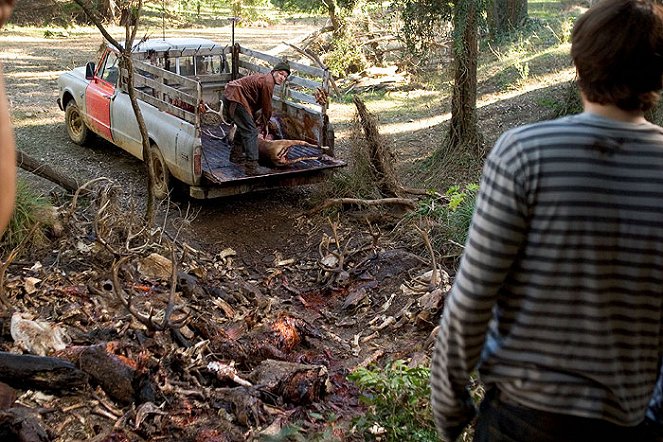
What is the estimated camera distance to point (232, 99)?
10.8 m

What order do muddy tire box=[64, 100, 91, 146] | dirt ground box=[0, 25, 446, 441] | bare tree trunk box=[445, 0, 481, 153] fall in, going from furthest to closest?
1. muddy tire box=[64, 100, 91, 146]
2. bare tree trunk box=[445, 0, 481, 153]
3. dirt ground box=[0, 25, 446, 441]

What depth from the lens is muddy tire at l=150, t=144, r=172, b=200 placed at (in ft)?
35.6

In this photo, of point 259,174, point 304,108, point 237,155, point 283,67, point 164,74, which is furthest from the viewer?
point 304,108

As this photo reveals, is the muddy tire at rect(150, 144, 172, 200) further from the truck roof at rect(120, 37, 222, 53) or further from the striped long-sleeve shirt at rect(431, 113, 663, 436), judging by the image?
the striped long-sleeve shirt at rect(431, 113, 663, 436)

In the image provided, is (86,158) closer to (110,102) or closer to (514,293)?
(110,102)

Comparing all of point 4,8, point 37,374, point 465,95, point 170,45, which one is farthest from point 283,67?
point 4,8

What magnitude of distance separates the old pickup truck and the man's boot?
0.28 feet

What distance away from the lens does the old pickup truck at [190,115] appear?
1030cm

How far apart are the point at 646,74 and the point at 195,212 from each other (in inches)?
361

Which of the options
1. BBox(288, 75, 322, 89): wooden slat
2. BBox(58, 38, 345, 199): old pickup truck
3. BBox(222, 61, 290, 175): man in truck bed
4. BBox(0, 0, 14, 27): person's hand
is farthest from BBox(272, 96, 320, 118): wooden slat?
BBox(0, 0, 14, 27): person's hand

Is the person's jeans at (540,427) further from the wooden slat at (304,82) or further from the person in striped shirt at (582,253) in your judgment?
the wooden slat at (304,82)

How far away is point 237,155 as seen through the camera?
10930 mm

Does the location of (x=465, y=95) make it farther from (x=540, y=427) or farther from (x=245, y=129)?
(x=540, y=427)

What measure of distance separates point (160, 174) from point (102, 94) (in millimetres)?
2091
